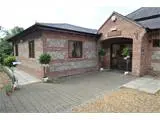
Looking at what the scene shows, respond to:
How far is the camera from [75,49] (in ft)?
32.7

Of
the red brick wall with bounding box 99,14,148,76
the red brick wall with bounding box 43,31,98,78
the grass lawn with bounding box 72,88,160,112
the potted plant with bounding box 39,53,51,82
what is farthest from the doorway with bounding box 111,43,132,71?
the potted plant with bounding box 39,53,51,82

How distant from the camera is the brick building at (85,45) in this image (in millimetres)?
8422

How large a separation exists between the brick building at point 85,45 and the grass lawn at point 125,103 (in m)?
4.12

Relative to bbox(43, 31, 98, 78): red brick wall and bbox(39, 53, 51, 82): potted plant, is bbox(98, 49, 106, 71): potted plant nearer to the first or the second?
bbox(43, 31, 98, 78): red brick wall

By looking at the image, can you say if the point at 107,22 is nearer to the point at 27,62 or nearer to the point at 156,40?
the point at 156,40

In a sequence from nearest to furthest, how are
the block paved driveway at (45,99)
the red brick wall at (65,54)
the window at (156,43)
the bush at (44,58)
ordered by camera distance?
the block paved driveway at (45,99)
the bush at (44,58)
the red brick wall at (65,54)
the window at (156,43)

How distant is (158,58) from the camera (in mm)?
9172

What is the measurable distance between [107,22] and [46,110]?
881 centimetres

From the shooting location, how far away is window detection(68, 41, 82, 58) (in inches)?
376

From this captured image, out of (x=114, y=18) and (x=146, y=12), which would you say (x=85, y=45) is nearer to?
(x=114, y=18)

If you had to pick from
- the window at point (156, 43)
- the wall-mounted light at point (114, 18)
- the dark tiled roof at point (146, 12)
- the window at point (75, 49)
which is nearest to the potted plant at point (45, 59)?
the window at point (75, 49)

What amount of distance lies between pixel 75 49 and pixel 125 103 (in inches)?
242

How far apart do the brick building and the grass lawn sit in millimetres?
4124

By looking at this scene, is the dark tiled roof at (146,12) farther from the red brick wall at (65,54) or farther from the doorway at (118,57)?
the red brick wall at (65,54)
